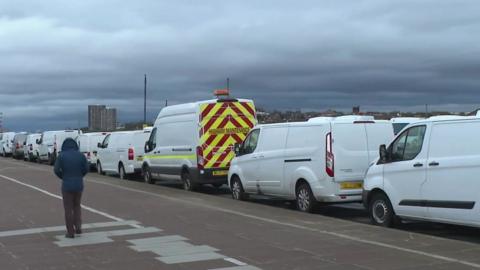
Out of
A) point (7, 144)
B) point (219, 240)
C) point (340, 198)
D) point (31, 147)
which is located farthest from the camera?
point (7, 144)

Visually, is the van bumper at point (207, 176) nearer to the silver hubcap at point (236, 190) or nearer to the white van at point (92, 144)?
the silver hubcap at point (236, 190)

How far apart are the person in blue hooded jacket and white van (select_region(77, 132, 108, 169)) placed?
2014 centimetres

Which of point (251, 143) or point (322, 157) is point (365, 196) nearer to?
point (322, 157)

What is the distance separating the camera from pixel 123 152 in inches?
1016

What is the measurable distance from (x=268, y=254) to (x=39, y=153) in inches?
1430

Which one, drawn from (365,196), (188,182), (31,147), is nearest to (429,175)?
(365,196)

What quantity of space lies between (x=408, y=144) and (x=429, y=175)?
0.82 m

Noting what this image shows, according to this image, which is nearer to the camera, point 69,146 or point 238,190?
point 69,146

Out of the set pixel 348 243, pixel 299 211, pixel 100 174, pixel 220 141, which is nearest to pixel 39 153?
pixel 100 174

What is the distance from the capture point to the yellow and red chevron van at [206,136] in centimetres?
1830

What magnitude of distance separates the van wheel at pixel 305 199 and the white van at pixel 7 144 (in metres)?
44.9

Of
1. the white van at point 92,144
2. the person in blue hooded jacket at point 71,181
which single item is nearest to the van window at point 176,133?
the person in blue hooded jacket at point 71,181

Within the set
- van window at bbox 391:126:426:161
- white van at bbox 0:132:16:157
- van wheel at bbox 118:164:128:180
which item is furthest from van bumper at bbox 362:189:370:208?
white van at bbox 0:132:16:157

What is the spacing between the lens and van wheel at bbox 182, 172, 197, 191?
19.0 meters
